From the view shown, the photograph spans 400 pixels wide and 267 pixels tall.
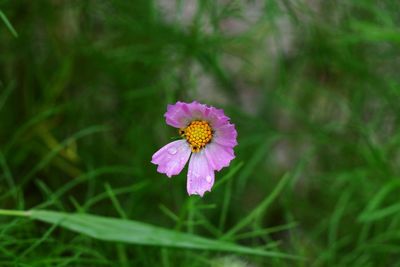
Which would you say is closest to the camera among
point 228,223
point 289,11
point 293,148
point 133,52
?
point 289,11

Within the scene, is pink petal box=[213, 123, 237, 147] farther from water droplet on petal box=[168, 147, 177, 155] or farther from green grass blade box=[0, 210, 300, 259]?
green grass blade box=[0, 210, 300, 259]

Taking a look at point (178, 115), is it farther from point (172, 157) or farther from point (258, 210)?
point (258, 210)

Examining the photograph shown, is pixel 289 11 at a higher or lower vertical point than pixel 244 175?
higher

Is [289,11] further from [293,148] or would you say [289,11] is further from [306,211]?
[293,148]

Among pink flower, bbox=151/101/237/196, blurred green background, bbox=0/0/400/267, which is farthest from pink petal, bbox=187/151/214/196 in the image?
blurred green background, bbox=0/0/400/267

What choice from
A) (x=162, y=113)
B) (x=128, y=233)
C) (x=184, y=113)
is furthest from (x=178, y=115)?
(x=162, y=113)

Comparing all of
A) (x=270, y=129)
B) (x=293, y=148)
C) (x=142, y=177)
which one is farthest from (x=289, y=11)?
(x=293, y=148)

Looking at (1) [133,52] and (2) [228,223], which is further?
(2) [228,223]
